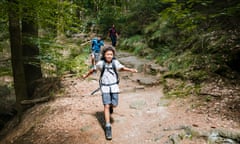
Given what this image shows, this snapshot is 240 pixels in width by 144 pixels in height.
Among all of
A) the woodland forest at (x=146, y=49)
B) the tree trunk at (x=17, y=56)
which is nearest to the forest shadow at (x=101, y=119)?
the woodland forest at (x=146, y=49)

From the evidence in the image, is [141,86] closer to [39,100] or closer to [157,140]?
[39,100]

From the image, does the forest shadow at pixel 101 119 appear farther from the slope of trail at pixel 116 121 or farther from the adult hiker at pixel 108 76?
the adult hiker at pixel 108 76

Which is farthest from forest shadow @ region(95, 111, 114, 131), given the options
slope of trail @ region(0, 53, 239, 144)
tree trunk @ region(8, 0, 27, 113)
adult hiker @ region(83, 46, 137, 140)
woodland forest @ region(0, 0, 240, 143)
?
tree trunk @ region(8, 0, 27, 113)

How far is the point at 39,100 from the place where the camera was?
873cm

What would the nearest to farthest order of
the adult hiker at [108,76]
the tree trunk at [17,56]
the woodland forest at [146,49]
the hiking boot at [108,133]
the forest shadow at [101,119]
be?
the hiking boot at [108,133]
the adult hiker at [108,76]
the forest shadow at [101,119]
the woodland forest at [146,49]
the tree trunk at [17,56]

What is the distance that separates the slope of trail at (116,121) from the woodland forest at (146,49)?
2.01ft

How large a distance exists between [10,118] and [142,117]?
7203 millimetres

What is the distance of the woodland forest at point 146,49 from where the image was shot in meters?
6.34

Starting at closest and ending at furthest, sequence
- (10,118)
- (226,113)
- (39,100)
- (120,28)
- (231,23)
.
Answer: (226,113) < (39,100) < (231,23) < (10,118) < (120,28)

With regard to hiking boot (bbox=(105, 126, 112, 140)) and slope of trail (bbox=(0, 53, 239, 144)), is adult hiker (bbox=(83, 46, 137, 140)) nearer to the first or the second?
hiking boot (bbox=(105, 126, 112, 140))

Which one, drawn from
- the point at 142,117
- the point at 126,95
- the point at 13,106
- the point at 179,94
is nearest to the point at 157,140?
the point at 142,117

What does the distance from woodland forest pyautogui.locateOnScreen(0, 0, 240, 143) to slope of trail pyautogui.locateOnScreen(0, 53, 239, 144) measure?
2.01ft

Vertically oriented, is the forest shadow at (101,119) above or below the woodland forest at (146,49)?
below

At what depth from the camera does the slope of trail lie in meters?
5.43
